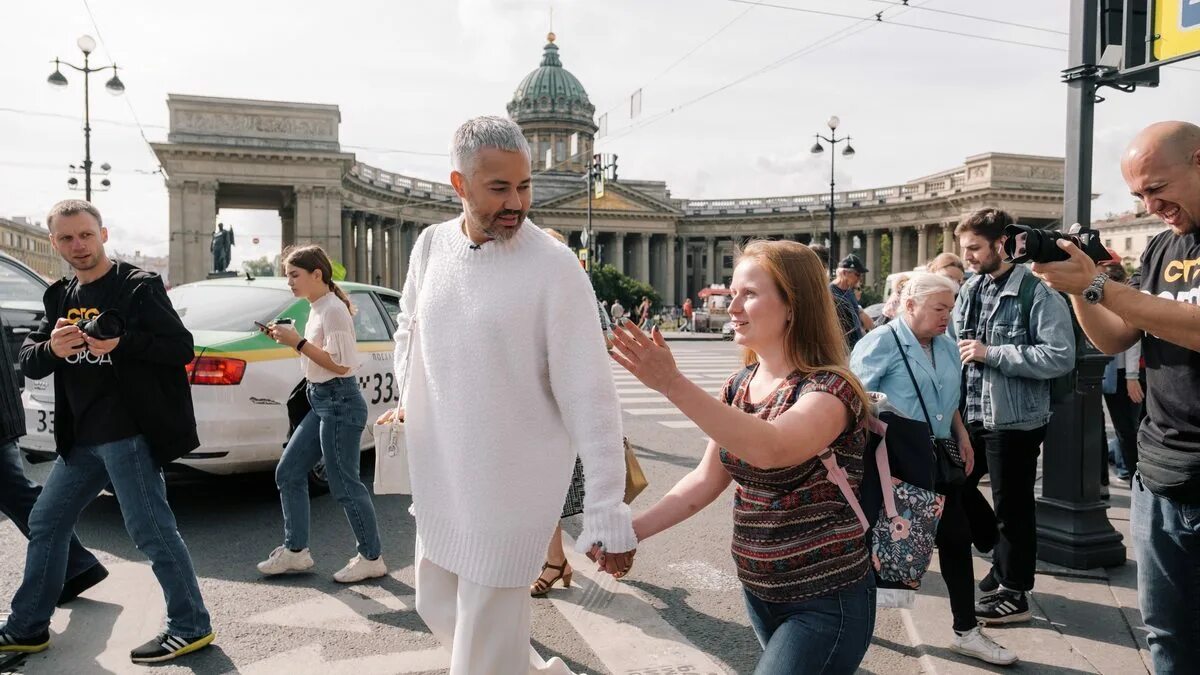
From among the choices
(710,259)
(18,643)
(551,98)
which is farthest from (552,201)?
(18,643)

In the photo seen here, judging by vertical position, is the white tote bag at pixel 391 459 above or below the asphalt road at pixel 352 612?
above

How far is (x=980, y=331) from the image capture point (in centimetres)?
470

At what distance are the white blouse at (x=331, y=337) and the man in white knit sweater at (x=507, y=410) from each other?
253 centimetres

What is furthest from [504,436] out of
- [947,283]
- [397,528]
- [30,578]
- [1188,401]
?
[397,528]

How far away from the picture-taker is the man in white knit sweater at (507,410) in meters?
2.34

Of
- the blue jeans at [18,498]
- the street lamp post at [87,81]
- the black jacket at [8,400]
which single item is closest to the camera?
the black jacket at [8,400]

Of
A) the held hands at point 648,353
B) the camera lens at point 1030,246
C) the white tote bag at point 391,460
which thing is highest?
the camera lens at point 1030,246

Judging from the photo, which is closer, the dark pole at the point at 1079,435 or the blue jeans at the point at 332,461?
the blue jeans at the point at 332,461

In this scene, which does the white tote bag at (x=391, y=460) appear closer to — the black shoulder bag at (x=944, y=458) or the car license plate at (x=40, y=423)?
the black shoulder bag at (x=944, y=458)

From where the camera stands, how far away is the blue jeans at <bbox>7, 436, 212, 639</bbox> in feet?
12.5

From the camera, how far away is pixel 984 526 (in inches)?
167

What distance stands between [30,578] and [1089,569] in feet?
18.6

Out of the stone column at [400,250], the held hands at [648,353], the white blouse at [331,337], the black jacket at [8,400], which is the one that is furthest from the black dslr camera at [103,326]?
the stone column at [400,250]

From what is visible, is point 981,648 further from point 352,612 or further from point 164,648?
point 164,648
